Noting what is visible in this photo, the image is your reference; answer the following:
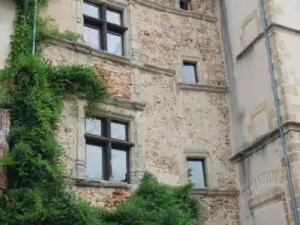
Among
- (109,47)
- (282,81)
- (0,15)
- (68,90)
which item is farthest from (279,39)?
(0,15)

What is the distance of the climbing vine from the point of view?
26.6 feet

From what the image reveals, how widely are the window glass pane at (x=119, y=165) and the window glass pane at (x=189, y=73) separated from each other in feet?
10.2

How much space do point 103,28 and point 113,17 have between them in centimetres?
58

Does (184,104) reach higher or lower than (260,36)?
lower

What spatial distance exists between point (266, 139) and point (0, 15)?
5.94 m

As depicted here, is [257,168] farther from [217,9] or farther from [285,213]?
[217,9]

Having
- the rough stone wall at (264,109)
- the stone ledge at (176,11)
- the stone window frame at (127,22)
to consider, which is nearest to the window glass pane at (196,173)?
the rough stone wall at (264,109)

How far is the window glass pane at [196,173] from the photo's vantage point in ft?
37.3

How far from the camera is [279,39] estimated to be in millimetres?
11086

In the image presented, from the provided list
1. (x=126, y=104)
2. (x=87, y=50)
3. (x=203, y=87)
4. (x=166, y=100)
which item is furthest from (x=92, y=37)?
(x=203, y=87)

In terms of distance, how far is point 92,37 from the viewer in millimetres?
11047

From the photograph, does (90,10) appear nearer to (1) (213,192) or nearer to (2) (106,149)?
(2) (106,149)

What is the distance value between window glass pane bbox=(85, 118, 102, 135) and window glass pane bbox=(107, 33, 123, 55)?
1824 millimetres

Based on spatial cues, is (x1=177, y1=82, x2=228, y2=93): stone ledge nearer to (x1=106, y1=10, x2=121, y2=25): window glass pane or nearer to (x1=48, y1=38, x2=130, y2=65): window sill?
(x1=48, y1=38, x2=130, y2=65): window sill
